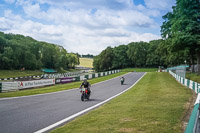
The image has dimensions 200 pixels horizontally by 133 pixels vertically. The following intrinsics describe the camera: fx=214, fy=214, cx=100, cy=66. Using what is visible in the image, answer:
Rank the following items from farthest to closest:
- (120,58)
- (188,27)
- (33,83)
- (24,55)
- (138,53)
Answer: (120,58), (138,53), (24,55), (188,27), (33,83)

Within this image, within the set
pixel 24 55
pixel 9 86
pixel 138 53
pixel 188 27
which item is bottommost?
pixel 9 86

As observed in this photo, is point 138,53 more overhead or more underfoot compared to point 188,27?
more overhead

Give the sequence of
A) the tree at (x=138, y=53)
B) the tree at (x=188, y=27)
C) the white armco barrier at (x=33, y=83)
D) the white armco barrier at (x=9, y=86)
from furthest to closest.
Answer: the tree at (x=138, y=53)
the tree at (x=188, y=27)
the white armco barrier at (x=33, y=83)
the white armco barrier at (x=9, y=86)

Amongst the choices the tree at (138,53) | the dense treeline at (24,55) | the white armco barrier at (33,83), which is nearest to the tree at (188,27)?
the white armco barrier at (33,83)

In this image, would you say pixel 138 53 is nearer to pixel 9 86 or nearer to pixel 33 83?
pixel 33 83

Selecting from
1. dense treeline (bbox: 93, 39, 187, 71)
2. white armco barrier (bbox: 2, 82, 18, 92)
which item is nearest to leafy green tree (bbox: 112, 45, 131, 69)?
dense treeline (bbox: 93, 39, 187, 71)

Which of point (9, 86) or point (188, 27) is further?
point (188, 27)

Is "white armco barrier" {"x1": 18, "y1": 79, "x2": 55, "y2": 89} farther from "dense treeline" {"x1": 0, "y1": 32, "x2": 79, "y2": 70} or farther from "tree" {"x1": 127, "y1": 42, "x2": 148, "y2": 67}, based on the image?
"tree" {"x1": 127, "y1": 42, "x2": 148, "y2": 67}

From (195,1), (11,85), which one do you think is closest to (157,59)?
(195,1)

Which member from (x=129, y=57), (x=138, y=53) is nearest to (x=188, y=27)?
(x=138, y=53)

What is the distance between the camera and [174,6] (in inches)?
1673

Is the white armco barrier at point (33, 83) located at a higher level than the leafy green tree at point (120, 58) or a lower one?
lower

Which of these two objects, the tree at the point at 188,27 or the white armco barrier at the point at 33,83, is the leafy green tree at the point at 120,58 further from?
the white armco barrier at the point at 33,83

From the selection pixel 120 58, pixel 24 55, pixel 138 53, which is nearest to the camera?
pixel 24 55
